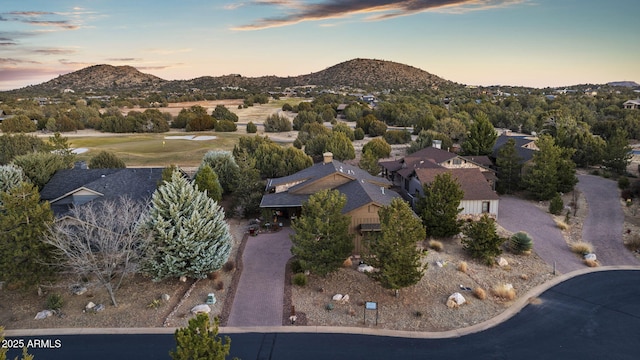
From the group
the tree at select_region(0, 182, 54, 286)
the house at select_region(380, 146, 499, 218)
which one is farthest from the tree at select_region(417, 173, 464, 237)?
the tree at select_region(0, 182, 54, 286)

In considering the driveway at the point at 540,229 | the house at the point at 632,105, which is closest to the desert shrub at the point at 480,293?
the driveway at the point at 540,229

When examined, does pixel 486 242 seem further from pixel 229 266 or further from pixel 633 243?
pixel 229 266

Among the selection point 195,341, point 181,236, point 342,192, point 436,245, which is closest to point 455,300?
point 436,245

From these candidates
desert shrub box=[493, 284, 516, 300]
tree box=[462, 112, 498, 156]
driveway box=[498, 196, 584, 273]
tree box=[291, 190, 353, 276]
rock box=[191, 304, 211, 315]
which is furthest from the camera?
tree box=[462, 112, 498, 156]

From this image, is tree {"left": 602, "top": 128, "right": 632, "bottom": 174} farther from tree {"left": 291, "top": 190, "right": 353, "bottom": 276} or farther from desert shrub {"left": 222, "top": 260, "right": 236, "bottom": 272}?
desert shrub {"left": 222, "top": 260, "right": 236, "bottom": 272}

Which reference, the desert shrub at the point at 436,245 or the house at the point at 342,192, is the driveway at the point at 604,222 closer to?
the desert shrub at the point at 436,245

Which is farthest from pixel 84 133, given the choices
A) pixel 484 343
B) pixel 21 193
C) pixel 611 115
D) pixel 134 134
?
pixel 611 115
